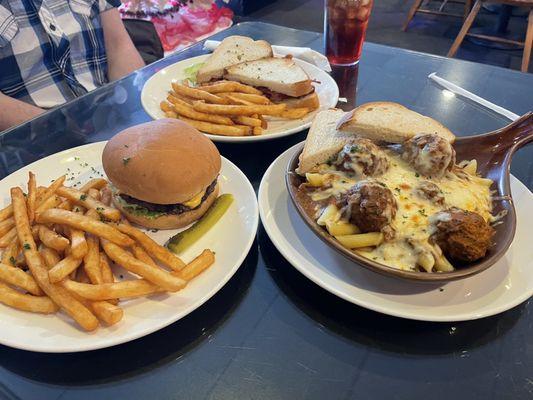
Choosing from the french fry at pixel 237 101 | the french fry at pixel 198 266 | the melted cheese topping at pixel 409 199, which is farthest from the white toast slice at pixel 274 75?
the french fry at pixel 198 266

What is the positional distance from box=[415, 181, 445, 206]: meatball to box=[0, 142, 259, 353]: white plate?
0.55 metres

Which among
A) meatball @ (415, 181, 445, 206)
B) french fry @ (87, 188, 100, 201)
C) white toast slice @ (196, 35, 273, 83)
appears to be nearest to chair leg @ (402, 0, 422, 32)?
white toast slice @ (196, 35, 273, 83)

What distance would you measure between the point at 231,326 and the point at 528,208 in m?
1.09

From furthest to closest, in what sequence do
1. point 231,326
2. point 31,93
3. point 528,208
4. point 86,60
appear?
point 86,60, point 31,93, point 528,208, point 231,326

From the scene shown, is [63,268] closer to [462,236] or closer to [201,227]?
[201,227]

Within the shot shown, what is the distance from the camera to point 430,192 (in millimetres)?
1299

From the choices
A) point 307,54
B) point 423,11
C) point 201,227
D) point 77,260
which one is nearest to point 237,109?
point 201,227

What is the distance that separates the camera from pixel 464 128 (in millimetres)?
2070

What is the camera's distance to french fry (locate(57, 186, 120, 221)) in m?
1.41

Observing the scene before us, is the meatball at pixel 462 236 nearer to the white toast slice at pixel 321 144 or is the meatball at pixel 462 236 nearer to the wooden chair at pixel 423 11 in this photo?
the white toast slice at pixel 321 144

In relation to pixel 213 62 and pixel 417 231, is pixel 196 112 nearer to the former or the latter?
pixel 213 62

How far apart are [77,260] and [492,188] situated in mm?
1380

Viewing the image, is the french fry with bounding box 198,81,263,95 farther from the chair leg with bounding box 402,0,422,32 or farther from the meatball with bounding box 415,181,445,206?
the chair leg with bounding box 402,0,422,32

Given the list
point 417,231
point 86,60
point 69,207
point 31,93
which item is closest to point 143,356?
point 69,207
